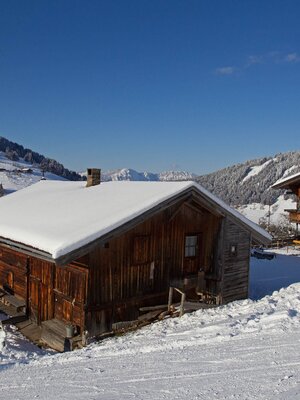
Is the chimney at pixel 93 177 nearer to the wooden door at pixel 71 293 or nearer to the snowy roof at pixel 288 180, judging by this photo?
the wooden door at pixel 71 293

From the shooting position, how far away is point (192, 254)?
15.6 meters

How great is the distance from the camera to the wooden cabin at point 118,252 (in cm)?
1248

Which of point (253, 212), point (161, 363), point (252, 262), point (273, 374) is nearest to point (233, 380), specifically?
point (273, 374)

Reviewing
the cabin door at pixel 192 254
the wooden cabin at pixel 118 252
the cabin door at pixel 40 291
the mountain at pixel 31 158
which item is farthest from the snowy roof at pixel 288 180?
the mountain at pixel 31 158

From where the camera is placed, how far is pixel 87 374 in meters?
7.35

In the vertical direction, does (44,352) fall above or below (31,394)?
below

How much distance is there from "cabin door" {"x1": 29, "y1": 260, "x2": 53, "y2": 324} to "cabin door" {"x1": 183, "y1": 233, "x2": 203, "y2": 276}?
5.05 meters

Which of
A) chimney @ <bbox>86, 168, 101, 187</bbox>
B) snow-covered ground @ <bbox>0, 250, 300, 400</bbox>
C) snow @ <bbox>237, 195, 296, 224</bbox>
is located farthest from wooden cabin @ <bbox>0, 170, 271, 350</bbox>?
snow @ <bbox>237, 195, 296, 224</bbox>

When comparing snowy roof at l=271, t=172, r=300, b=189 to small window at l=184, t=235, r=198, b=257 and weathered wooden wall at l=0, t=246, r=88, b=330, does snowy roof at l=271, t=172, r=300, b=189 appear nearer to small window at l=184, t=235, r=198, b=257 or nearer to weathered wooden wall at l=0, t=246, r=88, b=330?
small window at l=184, t=235, r=198, b=257

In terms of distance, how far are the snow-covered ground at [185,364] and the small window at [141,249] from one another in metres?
2.56

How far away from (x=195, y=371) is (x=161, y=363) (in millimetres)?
925

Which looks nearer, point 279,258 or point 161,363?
point 161,363

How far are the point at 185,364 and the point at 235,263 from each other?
9982mm

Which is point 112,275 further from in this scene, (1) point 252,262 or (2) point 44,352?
(1) point 252,262
